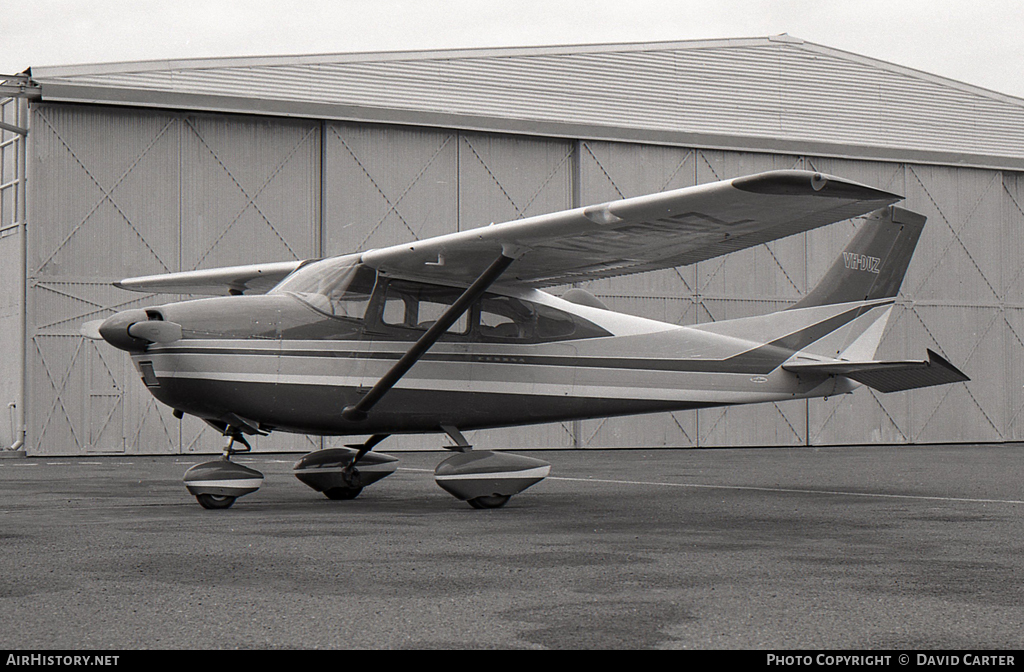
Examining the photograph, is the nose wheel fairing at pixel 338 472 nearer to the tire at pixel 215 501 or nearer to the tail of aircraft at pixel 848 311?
the tire at pixel 215 501

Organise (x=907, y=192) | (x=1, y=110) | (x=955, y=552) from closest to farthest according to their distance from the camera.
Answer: (x=955, y=552) → (x=1, y=110) → (x=907, y=192)

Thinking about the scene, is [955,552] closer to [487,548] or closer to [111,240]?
[487,548]

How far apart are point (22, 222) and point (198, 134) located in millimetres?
3963

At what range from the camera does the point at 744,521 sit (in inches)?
305

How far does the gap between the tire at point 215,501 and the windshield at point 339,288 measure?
178cm

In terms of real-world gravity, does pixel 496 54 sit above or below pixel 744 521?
above

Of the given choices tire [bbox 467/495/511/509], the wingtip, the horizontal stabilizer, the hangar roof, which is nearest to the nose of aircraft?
tire [bbox 467/495/511/509]

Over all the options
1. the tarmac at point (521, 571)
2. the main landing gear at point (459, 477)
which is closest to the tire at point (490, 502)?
the main landing gear at point (459, 477)

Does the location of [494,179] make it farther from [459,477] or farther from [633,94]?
[459,477]

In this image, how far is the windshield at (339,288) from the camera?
9086 mm

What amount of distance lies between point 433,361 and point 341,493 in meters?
1.73

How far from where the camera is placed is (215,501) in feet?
28.7

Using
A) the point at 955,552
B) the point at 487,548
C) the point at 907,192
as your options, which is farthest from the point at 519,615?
the point at 907,192

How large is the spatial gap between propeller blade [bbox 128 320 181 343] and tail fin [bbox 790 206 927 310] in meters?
6.55
